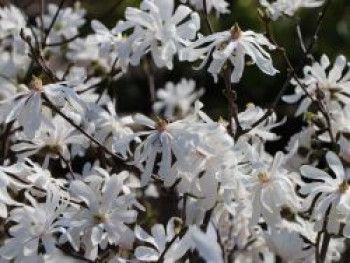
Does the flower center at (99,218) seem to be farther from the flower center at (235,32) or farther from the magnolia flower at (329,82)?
the magnolia flower at (329,82)

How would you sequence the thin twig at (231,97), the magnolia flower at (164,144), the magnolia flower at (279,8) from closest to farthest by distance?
the magnolia flower at (164,144)
the thin twig at (231,97)
the magnolia flower at (279,8)

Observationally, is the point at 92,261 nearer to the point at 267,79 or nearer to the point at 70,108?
the point at 70,108

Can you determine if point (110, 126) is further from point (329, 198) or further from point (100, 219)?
point (329, 198)

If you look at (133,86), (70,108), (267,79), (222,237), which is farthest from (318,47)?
(70,108)

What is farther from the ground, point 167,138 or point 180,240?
point 167,138

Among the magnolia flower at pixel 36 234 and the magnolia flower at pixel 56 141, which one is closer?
the magnolia flower at pixel 36 234

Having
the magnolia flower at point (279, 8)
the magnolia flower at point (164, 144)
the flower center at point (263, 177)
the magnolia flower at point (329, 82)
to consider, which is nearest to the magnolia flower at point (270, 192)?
the flower center at point (263, 177)
